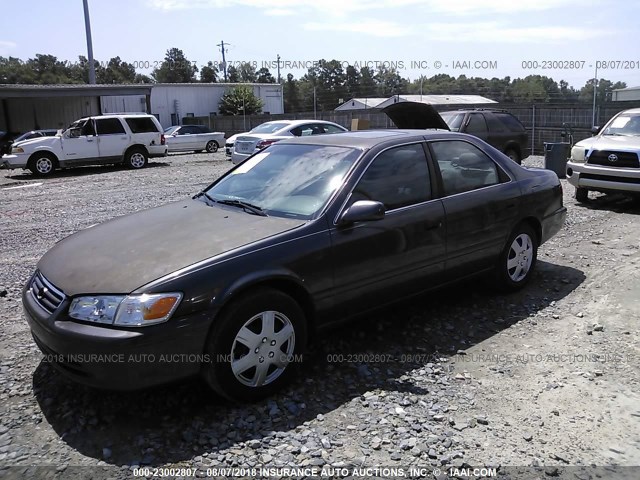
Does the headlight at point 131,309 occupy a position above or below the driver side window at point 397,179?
below

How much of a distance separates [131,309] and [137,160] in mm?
17338

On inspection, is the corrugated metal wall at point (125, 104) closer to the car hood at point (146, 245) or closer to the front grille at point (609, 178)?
the front grille at point (609, 178)

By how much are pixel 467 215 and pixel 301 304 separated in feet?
6.12

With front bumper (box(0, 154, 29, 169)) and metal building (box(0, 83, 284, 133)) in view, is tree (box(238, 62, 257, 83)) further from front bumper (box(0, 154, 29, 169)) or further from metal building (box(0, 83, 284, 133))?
front bumper (box(0, 154, 29, 169))

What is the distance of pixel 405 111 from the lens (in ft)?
29.6

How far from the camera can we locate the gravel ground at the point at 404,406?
9.86 ft

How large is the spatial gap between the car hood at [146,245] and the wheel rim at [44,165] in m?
15.0

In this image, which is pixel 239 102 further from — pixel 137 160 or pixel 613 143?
pixel 613 143

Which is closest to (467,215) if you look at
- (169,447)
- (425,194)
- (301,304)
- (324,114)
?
(425,194)

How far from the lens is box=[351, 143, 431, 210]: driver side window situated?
4.22 m

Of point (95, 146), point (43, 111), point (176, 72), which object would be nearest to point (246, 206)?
point (95, 146)

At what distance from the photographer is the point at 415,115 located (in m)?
9.09

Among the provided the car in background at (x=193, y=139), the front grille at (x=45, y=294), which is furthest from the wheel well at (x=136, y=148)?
the front grille at (x=45, y=294)

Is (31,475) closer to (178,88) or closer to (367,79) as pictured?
(178,88)
